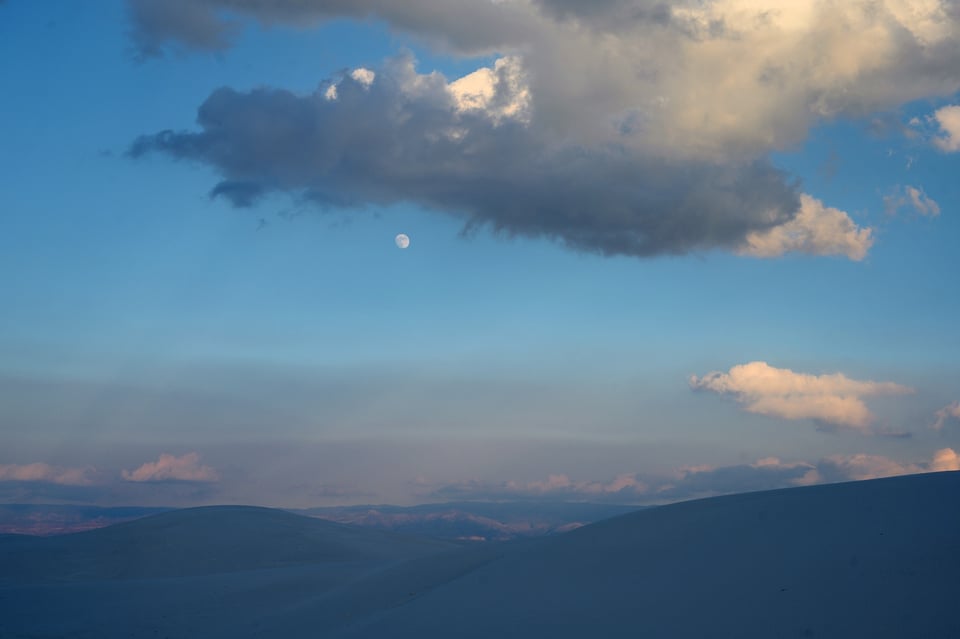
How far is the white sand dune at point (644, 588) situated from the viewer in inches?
523

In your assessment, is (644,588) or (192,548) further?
(192,548)

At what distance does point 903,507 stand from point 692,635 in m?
6.45

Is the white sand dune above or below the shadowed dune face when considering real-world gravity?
above

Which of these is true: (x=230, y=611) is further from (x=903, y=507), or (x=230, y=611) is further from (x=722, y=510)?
(x=903, y=507)

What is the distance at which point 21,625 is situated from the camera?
24.8 meters

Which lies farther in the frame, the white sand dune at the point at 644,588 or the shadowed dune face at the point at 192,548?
the shadowed dune face at the point at 192,548

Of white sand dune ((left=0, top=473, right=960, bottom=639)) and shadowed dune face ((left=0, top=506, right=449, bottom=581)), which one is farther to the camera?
shadowed dune face ((left=0, top=506, right=449, bottom=581))

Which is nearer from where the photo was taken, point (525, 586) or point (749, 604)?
point (749, 604)

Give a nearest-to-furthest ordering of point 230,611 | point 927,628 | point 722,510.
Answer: point 927,628
point 722,510
point 230,611

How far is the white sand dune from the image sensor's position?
43.6 ft

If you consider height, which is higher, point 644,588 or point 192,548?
point 644,588

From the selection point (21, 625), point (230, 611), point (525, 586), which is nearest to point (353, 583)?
point (230, 611)

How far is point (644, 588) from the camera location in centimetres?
1611

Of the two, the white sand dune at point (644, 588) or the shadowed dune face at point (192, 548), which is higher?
the white sand dune at point (644, 588)
